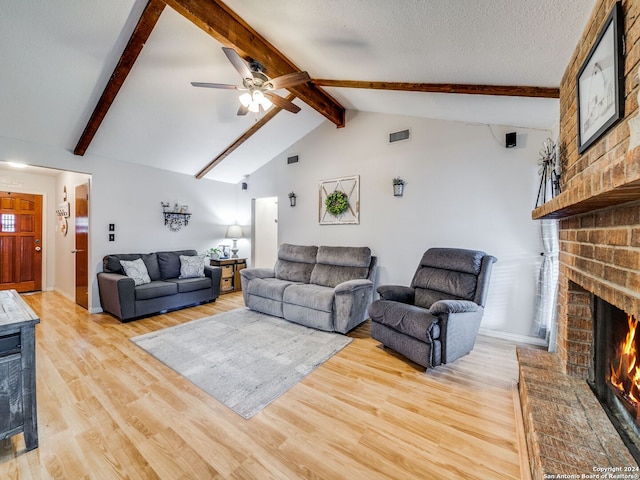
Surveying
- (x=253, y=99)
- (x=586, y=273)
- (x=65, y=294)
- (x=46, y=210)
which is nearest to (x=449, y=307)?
(x=586, y=273)

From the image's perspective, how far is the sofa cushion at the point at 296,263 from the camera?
4160 mm

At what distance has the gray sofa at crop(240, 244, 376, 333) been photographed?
3203 millimetres

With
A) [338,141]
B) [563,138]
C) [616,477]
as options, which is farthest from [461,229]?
[616,477]

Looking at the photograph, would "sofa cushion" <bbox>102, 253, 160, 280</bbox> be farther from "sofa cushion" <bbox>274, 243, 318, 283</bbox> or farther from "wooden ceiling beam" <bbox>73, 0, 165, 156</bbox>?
"sofa cushion" <bbox>274, 243, 318, 283</bbox>

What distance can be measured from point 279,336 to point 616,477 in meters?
2.67

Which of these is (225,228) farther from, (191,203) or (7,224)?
(7,224)

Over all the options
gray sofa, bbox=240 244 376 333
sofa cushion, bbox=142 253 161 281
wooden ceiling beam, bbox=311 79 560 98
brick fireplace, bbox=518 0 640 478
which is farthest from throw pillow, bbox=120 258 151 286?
brick fireplace, bbox=518 0 640 478

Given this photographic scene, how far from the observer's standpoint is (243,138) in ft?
14.8

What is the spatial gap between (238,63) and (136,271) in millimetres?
3276

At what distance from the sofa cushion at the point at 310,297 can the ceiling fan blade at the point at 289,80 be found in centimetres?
231

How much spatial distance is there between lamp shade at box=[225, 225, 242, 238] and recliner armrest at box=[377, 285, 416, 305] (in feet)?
11.8

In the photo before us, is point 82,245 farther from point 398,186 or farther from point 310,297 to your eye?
point 398,186

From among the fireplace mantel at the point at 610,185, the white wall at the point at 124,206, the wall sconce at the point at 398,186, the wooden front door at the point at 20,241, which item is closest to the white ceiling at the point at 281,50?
the white wall at the point at 124,206

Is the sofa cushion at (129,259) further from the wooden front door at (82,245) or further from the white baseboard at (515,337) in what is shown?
the white baseboard at (515,337)
